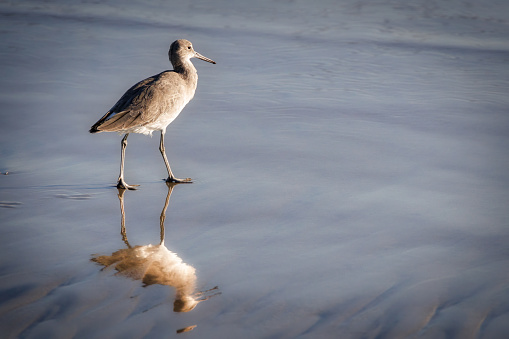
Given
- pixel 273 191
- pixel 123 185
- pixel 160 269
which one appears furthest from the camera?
pixel 123 185

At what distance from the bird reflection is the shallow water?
5 cm

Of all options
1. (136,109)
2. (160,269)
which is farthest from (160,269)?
(136,109)

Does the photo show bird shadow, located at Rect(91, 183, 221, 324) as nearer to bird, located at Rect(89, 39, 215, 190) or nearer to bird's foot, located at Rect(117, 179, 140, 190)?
bird's foot, located at Rect(117, 179, 140, 190)

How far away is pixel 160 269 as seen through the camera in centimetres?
405

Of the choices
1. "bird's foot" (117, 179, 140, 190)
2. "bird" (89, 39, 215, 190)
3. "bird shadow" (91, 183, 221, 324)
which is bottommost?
"bird shadow" (91, 183, 221, 324)

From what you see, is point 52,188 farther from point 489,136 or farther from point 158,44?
point 158,44

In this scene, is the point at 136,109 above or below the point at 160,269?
above

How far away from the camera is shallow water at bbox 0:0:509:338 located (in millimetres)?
3520

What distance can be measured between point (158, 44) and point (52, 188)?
641 centimetres

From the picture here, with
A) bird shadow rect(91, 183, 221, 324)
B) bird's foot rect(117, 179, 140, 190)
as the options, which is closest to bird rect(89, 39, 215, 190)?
bird's foot rect(117, 179, 140, 190)

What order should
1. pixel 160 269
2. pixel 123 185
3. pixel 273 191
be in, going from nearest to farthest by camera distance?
1. pixel 160 269
2. pixel 273 191
3. pixel 123 185

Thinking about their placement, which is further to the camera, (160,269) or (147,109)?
(147,109)

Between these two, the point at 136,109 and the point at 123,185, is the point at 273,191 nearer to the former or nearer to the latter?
the point at 123,185

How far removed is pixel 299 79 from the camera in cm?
898
